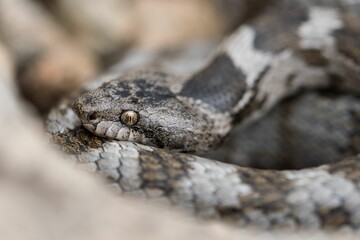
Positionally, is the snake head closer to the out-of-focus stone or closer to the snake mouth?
the snake mouth

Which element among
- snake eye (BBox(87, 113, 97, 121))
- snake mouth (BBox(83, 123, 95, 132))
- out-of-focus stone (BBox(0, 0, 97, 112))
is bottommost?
snake mouth (BBox(83, 123, 95, 132))

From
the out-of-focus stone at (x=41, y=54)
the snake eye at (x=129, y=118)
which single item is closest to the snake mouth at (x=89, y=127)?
the snake eye at (x=129, y=118)

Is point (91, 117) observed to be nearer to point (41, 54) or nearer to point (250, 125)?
point (250, 125)

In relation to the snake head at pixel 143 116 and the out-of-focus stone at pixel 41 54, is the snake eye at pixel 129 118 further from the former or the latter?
the out-of-focus stone at pixel 41 54

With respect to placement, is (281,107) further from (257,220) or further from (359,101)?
(257,220)

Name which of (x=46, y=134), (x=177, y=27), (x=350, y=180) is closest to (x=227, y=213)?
(x=350, y=180)

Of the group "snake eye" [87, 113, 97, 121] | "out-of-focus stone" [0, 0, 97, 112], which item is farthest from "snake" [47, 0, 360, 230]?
"out-of-focus stone" [0, 0, 97, 112]

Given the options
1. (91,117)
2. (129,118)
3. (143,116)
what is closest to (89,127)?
(91,117)

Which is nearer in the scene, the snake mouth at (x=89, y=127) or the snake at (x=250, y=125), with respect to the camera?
the snake at (x=250, y=125)
